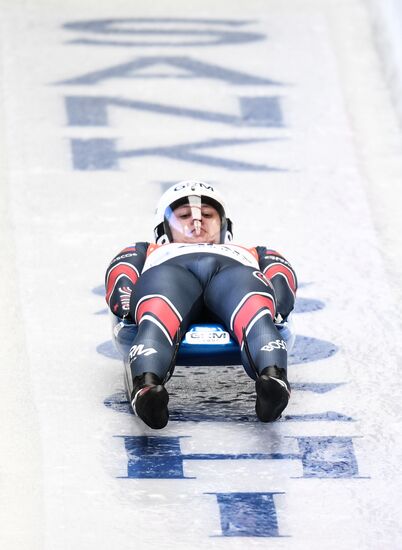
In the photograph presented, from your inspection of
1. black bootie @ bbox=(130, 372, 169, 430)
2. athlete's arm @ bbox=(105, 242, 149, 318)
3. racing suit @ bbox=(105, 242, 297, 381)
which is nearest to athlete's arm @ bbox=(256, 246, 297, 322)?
racing suit @ bbox=(105, 242, 297, 381)

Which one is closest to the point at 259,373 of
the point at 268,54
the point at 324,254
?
the point at 324,254

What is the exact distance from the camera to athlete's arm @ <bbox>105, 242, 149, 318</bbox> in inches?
188

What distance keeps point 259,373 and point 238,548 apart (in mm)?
650

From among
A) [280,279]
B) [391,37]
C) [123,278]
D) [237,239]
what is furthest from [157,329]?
[391,37]

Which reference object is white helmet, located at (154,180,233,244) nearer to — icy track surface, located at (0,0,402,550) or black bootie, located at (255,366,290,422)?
icy track surface, located at (0,0,402,550)

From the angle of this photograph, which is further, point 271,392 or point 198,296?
point 198,296

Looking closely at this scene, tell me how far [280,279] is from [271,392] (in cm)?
64

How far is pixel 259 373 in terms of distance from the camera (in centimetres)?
441

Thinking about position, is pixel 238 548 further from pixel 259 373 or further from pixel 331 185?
pixel 331 185

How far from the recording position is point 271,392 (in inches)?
170

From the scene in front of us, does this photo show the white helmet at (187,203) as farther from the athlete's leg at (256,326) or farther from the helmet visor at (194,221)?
the athlete's leg at (256,326)

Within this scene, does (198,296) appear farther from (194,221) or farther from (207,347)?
(194,221)

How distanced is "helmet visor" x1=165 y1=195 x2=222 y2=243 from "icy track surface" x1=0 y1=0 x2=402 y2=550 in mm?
444

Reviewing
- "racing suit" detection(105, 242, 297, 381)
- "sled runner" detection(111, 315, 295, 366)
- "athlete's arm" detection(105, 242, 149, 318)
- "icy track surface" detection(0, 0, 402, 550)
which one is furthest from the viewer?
"athlete's arm" detection(105, 242, 149, 318)
